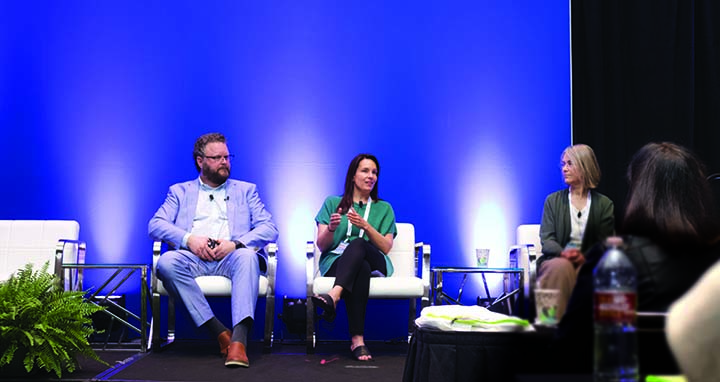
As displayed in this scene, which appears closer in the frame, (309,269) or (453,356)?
(453,356)

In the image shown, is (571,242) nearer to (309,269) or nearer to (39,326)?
(39,326)

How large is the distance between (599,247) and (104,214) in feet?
15.4

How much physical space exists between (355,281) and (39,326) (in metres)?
1.68

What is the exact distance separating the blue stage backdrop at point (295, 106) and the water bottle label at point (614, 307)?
4296 millimetres

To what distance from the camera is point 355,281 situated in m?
4.24

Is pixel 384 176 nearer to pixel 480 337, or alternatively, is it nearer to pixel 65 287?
pixel 65 287

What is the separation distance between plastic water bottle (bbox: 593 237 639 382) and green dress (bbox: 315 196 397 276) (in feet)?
12.1

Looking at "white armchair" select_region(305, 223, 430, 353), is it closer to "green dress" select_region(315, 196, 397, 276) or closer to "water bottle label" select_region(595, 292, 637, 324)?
"green dress" select_region(315, 196, 397, 276)

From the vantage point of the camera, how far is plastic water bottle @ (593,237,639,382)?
81cm

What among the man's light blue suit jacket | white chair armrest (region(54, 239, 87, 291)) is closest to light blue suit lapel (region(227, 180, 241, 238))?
the man's light blue suit jacket

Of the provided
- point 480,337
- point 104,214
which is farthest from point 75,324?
point 480,337

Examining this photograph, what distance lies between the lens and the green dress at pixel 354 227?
4.55 m

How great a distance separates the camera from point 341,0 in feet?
17.2

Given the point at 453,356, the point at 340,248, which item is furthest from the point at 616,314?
the point at 340,248
